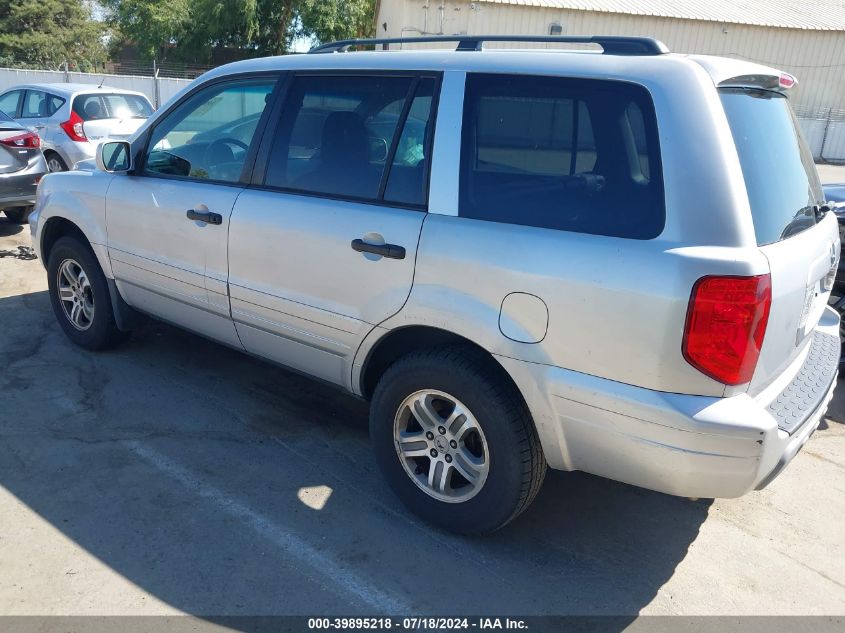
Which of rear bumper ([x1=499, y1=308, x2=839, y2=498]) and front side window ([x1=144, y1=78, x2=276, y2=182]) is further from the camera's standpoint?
front side window ([x1=144, y1=78, x2=276, y2=182])

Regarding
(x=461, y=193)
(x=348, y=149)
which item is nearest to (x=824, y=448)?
(x=461, y=193)

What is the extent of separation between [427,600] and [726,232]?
67.7 inches

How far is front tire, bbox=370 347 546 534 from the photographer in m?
2.79

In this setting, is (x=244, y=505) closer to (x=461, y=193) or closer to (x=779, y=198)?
(x=461, y=193)

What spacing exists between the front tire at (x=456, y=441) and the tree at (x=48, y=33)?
140 ft

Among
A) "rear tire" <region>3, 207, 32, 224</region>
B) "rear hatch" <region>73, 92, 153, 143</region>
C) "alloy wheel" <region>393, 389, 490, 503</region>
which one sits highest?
"rear hatch" <region>73, 92, 153, 143</region>

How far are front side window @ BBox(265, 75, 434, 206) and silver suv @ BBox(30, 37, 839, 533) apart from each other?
11 millimetres

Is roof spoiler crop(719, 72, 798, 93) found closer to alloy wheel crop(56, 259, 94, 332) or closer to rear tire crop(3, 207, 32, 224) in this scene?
alloy wheel crop(56, 259, 94, 332)

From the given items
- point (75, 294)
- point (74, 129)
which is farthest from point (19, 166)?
point (75, 294)

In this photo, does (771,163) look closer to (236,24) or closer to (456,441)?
(456,441)

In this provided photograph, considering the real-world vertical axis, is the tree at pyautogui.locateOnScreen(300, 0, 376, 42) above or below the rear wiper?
above

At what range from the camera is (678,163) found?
2.38 metres

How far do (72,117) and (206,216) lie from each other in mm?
8163

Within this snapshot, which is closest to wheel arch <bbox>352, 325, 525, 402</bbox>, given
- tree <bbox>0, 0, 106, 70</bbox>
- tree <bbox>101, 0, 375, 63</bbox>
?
tree <bbox>101, 0, 375, 63</bbox>
